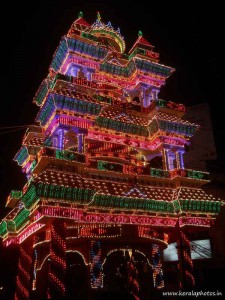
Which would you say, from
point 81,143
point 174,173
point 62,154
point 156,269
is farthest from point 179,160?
point 62,154

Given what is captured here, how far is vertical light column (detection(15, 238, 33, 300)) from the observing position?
20.6 metres

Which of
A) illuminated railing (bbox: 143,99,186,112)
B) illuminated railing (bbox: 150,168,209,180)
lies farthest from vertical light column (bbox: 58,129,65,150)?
illuminated railing (bbox: 143,99,186,112)

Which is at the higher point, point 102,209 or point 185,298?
point 102,209

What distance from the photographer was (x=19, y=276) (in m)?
21.1

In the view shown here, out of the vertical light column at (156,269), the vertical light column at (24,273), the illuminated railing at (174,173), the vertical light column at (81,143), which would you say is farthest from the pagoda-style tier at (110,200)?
the vertical light column at (156,269)

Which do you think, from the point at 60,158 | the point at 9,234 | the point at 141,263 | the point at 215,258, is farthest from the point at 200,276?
the point at 60,158

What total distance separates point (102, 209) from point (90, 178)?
1.63m

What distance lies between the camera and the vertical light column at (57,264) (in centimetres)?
1421

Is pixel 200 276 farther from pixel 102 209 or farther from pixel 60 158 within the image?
pixel 60 158

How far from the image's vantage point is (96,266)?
16.9 metres

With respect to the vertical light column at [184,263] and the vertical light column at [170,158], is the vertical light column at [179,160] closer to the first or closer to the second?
the vertical light column at [170,158]

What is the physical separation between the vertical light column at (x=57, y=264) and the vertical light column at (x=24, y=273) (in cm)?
664

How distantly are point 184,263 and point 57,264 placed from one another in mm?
7163

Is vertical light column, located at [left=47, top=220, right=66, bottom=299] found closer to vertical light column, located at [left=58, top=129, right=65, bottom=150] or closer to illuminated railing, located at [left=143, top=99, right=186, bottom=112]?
vertical light column, located at [left=58, top=129, right=65, bottom=150]
